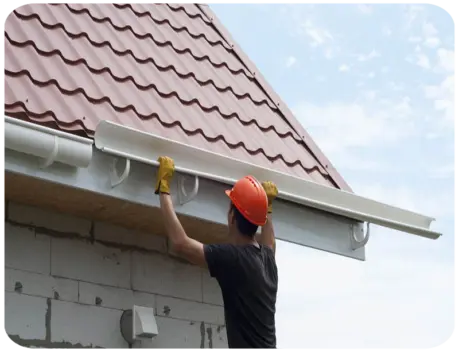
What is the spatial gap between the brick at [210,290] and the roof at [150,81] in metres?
0.88

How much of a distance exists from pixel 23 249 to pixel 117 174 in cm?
69

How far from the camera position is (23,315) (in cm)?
479

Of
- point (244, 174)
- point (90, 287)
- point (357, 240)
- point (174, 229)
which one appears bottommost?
point (90, 287)

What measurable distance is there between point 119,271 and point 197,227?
58 centimetres

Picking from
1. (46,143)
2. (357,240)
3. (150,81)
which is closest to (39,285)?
(46,143)

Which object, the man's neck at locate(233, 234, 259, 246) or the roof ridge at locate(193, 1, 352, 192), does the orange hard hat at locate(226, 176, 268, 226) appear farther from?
the roof ridge at locate(193, 1, 352, 192)

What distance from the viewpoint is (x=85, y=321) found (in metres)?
5.08

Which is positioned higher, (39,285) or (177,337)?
(39,285)

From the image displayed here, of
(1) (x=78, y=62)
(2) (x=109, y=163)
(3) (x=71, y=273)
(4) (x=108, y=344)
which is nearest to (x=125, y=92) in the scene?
(1) (x=78, y=62)

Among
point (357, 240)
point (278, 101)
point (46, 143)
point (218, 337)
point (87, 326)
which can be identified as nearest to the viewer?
point (46, 143)

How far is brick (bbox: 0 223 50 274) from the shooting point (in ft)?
15.8

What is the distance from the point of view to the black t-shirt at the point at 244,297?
14.5 feet

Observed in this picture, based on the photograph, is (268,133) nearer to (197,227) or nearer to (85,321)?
(197,227)

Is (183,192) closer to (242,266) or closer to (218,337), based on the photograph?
(242,266)
